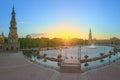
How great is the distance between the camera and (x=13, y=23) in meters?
69.0

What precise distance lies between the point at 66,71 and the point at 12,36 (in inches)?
1765

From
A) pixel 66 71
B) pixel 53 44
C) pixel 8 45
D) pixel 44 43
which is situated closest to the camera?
pixel 66 71

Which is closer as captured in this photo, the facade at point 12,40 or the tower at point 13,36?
the facade at point 12,40

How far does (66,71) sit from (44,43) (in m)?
85.1

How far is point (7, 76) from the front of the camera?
22.5 meters

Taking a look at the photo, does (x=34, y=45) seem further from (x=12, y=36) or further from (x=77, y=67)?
(x=77, y=67)

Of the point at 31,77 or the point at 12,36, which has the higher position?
the point at 12,36

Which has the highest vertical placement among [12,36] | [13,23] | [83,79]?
[13,23]

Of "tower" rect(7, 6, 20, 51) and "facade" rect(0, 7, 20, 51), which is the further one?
"tower" rect(7, 6, 20, 51)

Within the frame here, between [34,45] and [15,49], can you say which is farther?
[34,45]

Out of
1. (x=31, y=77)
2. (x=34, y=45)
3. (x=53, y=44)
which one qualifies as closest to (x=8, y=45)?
(x=34, y=45)

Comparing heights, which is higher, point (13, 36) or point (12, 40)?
point (13, 36)

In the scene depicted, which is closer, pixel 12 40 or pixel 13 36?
pixel 12 40

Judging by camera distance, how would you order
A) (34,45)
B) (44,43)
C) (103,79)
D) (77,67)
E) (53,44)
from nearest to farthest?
1. (103,79)
2. (77,67)
3. (34,45)
4. (44,43)
5. (53,44)
